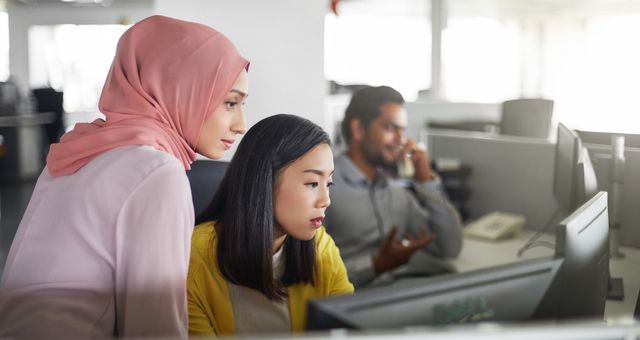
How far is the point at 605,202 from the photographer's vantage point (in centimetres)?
86

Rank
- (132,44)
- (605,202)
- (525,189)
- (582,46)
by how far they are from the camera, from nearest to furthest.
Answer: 1. (132,44)
2. (605,202)
3. (525,189)
4. (582,46)

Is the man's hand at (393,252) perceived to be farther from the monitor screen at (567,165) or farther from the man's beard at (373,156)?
the monitor screen at (567,165)

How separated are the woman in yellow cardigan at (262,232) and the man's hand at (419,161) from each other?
38.4 inches

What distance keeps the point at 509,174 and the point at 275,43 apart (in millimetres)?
1387

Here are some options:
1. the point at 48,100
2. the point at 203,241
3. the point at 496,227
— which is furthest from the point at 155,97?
the point at 496,227

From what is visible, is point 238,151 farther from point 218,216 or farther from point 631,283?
point 631,283

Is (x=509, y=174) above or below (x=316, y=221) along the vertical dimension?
below

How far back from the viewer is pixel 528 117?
221 centimetres

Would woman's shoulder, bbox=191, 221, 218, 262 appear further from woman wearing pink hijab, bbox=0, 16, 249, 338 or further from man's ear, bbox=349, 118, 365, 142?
man's ear, bbox=349, 118, 365, 142

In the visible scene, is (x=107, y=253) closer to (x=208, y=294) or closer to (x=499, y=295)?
(x=208, y=294)

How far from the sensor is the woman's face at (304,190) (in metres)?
0.76

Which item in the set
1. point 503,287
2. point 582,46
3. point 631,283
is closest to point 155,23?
point 503,287

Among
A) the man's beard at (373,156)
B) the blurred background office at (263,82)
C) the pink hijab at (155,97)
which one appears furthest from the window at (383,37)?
the pink hijab at (155,97)

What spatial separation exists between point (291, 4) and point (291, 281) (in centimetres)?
36
